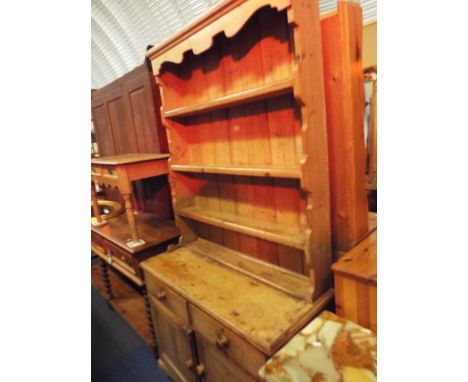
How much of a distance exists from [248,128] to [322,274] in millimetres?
747

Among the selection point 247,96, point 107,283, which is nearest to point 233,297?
point 247,96

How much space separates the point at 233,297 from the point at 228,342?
0.58 feet

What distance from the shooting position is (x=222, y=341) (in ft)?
3.81

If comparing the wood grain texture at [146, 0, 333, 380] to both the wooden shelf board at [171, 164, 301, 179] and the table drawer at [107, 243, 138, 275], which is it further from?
the table drawer at [107, 243, 138, 275]

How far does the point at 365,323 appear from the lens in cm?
110

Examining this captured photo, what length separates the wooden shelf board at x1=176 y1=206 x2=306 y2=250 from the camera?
1182mm

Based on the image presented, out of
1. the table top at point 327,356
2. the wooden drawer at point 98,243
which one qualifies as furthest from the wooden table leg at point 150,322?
the table top at point 327,356

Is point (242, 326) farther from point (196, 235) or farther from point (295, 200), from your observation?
point (196, 235)

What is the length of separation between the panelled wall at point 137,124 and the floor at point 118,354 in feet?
3.33

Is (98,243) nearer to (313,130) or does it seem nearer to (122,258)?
(122,258)

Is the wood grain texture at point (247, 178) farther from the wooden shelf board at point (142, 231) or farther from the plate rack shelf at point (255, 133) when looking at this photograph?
the wooden shelf board at point (142, 231)

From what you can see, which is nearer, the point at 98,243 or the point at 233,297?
the point at 233,297
